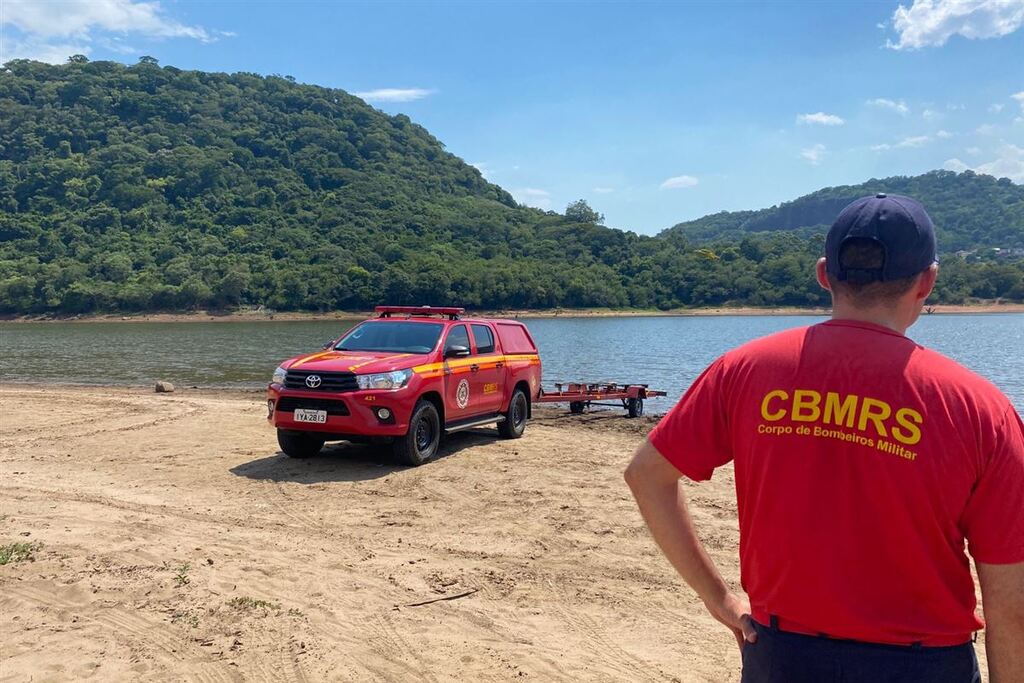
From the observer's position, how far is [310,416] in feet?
29.4

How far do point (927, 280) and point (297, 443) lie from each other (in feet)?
29.0

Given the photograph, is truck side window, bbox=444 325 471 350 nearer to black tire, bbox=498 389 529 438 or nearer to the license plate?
black tire, bbox=498 389 529 438

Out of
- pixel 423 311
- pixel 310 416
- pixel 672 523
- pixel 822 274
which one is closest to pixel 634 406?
pixel 423 311

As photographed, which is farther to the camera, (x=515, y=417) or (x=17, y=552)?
(x=515, y=417)

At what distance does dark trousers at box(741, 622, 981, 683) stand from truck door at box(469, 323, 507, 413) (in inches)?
345

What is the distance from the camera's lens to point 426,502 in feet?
25.5

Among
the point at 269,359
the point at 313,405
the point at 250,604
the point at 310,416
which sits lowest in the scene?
the point at 269,359

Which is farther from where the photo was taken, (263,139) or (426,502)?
(263,139)

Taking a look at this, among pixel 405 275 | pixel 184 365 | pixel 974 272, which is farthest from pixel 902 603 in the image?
pixel 974 272

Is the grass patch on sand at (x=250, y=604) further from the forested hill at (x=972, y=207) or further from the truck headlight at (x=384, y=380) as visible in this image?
the forested hill at (x=972, y=207)

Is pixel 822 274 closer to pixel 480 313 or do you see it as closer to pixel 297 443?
pixel 297 443

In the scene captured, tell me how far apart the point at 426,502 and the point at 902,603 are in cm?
634

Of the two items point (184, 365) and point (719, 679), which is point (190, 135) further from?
point (719, 679)

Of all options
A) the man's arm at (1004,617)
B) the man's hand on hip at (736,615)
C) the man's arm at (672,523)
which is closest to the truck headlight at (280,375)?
the man's arm at (672,523)
